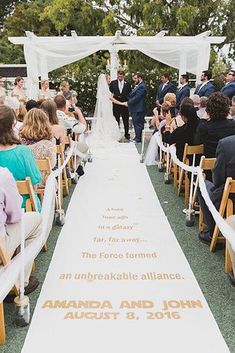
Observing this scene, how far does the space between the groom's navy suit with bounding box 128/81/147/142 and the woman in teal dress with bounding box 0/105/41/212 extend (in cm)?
761

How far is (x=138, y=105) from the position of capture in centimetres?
1116

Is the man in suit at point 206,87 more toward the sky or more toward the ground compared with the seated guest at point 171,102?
more toward the sky

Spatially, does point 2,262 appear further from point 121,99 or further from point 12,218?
point 121,99

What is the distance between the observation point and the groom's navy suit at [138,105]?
11031 mm

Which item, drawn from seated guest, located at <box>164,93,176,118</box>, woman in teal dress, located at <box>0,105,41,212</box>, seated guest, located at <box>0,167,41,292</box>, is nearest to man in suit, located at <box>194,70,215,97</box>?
seated guest, located at <box>164,93,176,118</box>

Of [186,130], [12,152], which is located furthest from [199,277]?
[186,130]

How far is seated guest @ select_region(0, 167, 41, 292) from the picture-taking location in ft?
9.39

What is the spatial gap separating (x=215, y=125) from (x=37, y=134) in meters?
1.93

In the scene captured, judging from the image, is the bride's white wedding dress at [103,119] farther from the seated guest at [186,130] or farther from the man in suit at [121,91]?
the seated guest at [186,130]

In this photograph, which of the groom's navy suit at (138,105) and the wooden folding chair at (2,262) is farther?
the groom's navy suit at (138,105)

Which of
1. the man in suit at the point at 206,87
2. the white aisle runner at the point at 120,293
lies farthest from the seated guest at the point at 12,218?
the man in suit at the point at 206,87

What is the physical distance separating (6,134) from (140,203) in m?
2.59

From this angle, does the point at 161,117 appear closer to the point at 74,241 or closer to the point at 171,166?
the point at 171,166

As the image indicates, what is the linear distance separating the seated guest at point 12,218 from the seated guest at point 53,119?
2.62 metres
